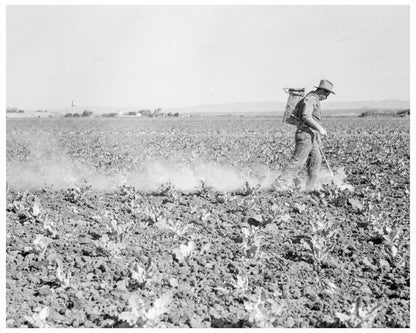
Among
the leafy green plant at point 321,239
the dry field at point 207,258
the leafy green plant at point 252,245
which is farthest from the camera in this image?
the leafy green plant at point 252,245

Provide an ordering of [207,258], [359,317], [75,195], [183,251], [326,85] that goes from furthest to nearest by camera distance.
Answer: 1. [326,85]
2. [75,195]
3. [207,258]
4. [183,251]
5. [359,317]

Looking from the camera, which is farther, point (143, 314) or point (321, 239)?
point (321, 239)

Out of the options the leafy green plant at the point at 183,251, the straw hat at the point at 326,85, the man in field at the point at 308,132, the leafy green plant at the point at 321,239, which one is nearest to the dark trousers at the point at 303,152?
the man in field at the point at 308,132

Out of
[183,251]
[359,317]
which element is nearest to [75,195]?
[183,251]

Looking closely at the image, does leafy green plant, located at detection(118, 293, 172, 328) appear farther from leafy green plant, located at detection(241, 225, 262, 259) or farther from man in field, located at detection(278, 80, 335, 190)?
man in field, located at detection(278, 80, 335, 190)

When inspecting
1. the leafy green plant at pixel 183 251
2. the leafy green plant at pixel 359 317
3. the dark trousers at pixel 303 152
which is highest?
the dark trousers at pixel 303 152

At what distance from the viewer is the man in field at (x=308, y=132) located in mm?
7926

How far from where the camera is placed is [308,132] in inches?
316

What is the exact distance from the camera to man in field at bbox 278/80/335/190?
7.93 metres

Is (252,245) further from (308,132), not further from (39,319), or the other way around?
(308,132)

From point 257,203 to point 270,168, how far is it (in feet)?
17.1

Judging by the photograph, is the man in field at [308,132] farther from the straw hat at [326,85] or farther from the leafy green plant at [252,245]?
the leafy green plant at [252,245]

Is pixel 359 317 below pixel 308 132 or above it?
below

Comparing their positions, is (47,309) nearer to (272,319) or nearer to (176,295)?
(176,295)
